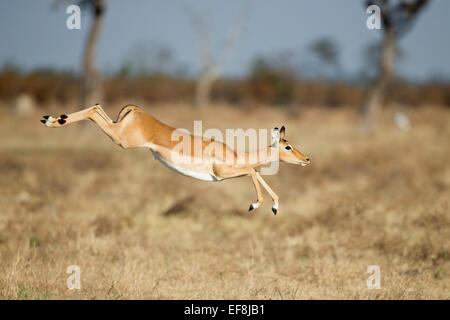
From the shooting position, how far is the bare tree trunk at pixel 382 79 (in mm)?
23422

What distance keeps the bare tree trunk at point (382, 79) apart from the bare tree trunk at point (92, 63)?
13590mm

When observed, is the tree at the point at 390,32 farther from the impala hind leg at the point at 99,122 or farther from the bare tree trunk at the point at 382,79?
the impala hind leg at the point at 99,122

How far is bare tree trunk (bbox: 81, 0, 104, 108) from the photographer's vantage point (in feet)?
72.2

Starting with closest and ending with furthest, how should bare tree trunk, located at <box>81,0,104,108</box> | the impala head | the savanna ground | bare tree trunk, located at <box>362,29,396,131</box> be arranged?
1. the impala head
2. the savanna ground
3. bare tree trunk, located at <box>81,0,104,108</box>
4. bare tree trunk, located at <box>362,29,396,131</box>

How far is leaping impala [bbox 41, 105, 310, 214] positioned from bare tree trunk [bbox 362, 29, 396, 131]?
69.6 ft

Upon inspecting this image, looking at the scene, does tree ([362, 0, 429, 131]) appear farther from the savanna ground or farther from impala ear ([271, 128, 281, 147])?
impala ear ([271, 128, 281, 147])

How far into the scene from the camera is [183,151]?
3.54m

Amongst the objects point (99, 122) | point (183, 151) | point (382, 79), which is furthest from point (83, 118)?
point (382, 79)

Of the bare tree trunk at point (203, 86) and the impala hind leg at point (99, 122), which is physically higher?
the bare tree trunk at point (203, 86)

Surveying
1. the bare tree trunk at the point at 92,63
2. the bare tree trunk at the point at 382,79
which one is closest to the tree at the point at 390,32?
the bare tree trunk at the point at 382,79

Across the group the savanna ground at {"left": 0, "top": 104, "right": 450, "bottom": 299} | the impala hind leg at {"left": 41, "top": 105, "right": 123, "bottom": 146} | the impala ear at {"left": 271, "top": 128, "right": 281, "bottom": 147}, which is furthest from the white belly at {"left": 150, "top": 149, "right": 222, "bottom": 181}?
the savanna ground at {"left": 0, "top": 104, "right": 450, "bottom": 299}

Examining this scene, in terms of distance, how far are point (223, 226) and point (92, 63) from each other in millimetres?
15232

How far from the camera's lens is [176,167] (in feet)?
11.6
